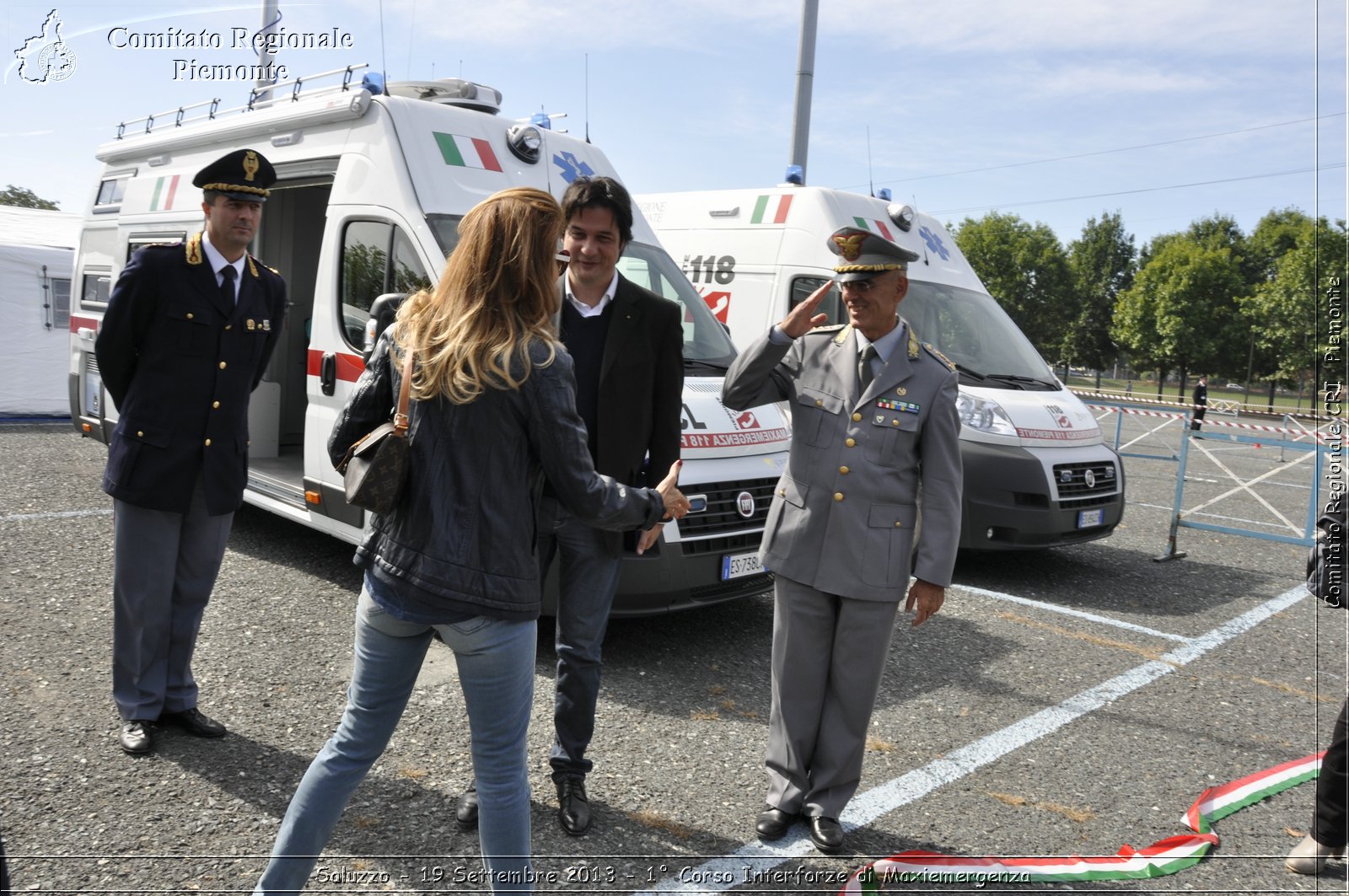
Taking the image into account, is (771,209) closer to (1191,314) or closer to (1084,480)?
(1084,480)

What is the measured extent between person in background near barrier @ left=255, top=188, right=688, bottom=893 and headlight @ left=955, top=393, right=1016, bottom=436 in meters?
5.24

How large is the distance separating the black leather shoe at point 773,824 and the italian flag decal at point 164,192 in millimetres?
6404

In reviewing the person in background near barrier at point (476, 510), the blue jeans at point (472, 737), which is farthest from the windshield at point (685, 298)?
the blue jeans at point (472, 737)

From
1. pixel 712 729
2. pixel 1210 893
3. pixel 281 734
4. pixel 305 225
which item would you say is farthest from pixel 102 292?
pixel 1210 893

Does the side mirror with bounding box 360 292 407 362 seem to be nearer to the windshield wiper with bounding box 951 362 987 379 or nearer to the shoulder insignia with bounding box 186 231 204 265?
the shoulder insignia with bounding box 186 231 204 265

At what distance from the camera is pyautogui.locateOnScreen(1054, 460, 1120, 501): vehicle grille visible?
713 cm

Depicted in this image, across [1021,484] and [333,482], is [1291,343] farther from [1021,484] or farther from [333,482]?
[333,482]

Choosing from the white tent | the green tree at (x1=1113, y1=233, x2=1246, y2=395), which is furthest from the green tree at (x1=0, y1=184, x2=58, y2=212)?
the green tree at (x1=1113, y1=233, x2=1246, y2=395)

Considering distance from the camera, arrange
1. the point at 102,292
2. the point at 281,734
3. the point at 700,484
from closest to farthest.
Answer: the point at 281,734, the point at 700,484, the point at 102,292

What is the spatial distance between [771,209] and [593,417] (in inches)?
202

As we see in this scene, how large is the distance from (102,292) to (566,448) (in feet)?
25.1

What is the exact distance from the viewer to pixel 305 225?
8.48 meters

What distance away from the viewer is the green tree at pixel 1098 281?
71.9 m

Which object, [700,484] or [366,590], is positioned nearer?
[366,590]
